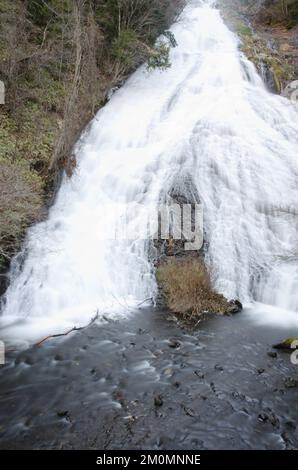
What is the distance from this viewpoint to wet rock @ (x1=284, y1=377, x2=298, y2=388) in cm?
688

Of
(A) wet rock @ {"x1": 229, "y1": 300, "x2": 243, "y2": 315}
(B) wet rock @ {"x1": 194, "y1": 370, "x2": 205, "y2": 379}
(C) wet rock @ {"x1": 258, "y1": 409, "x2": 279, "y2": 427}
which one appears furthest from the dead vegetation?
(C) wet rock @ {"x1": 258, "y1": 409, "x2": 279, "y2": 427}

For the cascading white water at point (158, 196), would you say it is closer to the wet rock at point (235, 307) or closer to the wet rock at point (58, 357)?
the wet rock at point (235, 307)

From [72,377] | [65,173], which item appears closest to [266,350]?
[72,377]

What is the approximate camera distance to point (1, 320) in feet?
30.0

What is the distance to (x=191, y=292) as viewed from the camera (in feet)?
31.2

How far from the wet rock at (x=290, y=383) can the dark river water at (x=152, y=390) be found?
0.07 metres

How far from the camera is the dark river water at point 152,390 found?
5.75 meters

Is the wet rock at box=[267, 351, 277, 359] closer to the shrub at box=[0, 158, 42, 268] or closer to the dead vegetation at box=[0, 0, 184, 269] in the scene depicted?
the shrub at box=[0, 158, 42, 268]

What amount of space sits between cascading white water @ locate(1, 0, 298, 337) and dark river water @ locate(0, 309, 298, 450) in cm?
138

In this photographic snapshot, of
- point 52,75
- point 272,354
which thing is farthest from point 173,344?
point 52,75

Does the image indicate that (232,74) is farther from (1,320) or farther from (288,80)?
(1,320)

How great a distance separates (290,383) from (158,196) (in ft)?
22.0
